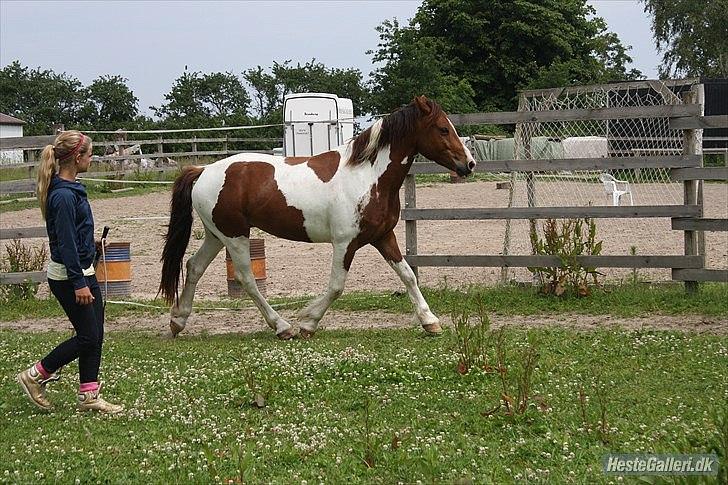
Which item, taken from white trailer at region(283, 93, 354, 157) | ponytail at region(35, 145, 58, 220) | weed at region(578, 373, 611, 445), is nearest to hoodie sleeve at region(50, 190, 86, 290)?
ponytail at region(35, 145, 58, 220)

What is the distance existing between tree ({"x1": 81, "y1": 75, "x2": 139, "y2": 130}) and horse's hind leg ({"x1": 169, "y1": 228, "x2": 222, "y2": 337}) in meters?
51.3

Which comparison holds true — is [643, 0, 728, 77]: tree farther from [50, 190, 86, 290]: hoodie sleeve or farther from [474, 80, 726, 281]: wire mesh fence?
[50, 190, 86, 290]: hoodie sleeve

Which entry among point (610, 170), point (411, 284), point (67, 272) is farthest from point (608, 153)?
point (67, 272)

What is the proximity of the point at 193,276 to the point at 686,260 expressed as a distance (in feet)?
17.8

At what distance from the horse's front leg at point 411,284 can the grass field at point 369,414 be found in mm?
330

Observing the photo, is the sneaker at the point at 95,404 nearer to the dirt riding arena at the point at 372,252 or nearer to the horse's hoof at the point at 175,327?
the horse's hoof at the point at 175,327

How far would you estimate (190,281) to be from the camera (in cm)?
917

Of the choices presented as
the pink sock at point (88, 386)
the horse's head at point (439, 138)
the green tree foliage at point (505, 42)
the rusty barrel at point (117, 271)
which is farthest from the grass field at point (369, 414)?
the green tree foliage at point (505, 42)

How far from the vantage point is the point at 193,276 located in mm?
9180

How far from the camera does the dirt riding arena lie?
1169 cm

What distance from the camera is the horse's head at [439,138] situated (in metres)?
8.79

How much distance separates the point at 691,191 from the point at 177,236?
18.6ft

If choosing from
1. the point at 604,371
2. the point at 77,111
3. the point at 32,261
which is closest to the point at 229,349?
the point at 604,371

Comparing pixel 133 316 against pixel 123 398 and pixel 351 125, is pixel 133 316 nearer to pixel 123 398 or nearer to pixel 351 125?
pixel 123 398
